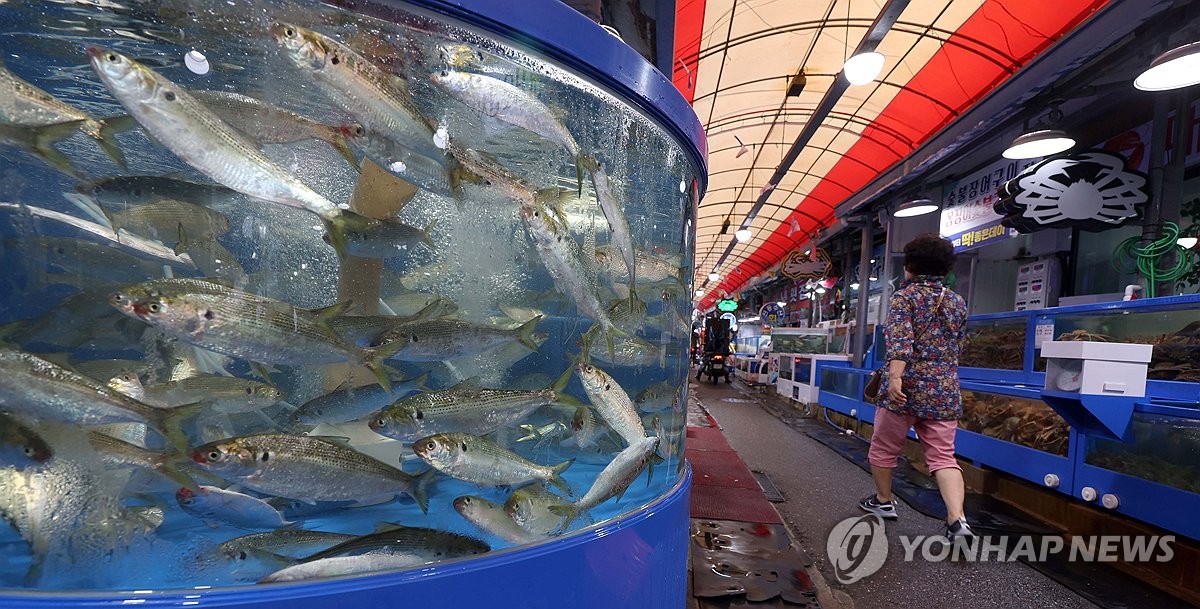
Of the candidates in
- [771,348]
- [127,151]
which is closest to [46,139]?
[127,151]

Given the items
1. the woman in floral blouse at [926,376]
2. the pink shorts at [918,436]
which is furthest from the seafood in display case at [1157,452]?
the woman in floral blouse at [926,376]

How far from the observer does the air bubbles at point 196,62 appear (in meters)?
1.08

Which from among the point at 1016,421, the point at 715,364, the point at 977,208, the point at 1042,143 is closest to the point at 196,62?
the point at 1016,421

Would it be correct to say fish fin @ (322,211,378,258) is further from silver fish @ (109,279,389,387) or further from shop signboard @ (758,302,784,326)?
shop signboard @ (758,302,784,326)

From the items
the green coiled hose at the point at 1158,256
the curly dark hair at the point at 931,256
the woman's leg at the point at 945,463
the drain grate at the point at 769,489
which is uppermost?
the green coiled hose at the point at 1158,256

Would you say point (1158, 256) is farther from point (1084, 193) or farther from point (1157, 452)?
point (1157, 452)

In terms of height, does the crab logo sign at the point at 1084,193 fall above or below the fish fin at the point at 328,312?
above

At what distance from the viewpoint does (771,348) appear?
13867mm

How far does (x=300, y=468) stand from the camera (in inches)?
40.4

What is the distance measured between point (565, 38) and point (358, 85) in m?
0.50

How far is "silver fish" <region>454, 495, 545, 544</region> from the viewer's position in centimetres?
119

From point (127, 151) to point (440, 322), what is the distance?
0.68m

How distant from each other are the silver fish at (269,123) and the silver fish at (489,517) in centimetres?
79

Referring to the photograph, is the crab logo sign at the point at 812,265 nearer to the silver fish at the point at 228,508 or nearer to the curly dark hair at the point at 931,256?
the curly dark hair at the point at 931,256
